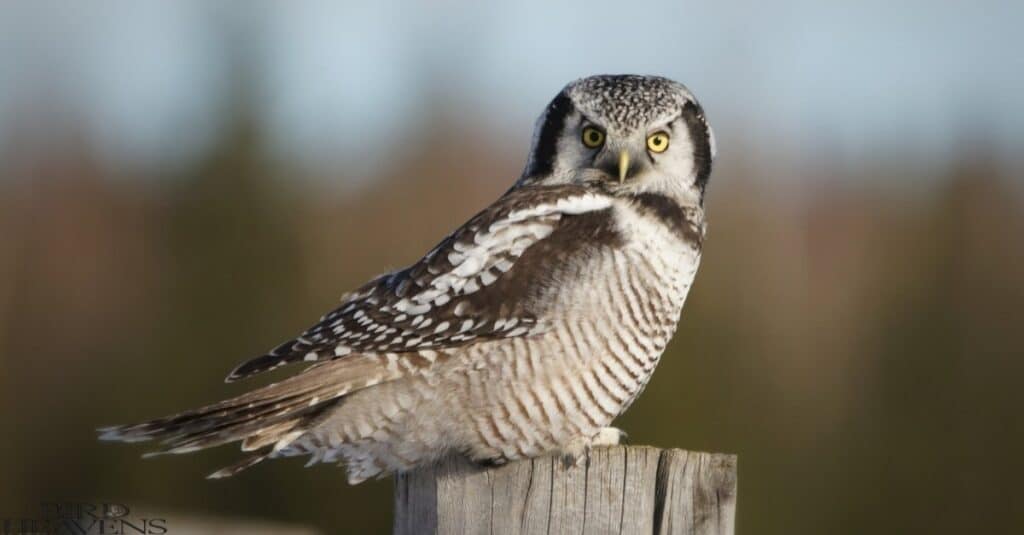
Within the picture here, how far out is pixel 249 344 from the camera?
962 centimetres

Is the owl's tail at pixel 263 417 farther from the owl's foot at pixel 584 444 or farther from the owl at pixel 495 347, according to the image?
the owl's foot at pixel 584 444

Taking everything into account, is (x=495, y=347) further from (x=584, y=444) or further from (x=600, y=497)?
(x=600, y=497)

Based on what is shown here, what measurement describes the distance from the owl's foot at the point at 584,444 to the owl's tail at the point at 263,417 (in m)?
0.80

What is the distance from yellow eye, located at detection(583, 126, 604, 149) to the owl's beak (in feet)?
0.43

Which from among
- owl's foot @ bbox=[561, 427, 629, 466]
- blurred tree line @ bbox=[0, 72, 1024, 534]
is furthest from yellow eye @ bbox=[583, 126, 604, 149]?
blurred tree line @ bbox=[0, 72, 1024, 534]

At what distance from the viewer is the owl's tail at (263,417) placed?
4426 mm

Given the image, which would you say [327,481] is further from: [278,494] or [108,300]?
[108,300]

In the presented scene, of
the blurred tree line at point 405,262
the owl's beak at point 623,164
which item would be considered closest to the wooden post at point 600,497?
the owl's beak at point 623,164

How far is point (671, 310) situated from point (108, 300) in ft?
22.4

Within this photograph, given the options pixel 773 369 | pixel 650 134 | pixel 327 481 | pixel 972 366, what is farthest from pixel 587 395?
pixel 972 366

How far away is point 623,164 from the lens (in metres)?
5.24

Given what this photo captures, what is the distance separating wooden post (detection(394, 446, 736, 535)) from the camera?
3.86 m

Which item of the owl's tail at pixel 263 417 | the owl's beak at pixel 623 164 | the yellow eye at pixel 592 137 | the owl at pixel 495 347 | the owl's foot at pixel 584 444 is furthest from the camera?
the yellow eye at pixel 592 137

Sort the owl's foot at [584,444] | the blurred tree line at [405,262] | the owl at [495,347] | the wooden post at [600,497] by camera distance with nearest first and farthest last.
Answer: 1. the wooden post at [600,497]
2. the owl's foot at [584,444]
3. the owl at [495,347]
4. the blurred tree line at [405,262]
